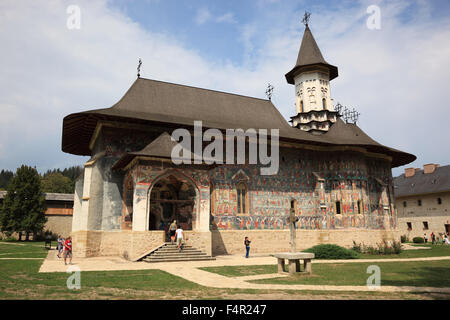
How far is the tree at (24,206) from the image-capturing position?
29422 millimetres

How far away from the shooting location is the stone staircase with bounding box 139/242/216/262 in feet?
44.6

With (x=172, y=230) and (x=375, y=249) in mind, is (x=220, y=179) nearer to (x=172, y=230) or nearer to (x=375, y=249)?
(x=172, y=230)

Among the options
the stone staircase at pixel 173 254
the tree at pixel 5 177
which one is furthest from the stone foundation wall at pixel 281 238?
the tree at pixel 5 177

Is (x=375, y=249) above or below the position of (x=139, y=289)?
below

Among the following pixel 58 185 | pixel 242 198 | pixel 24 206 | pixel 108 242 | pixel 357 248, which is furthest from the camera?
pixel 58 185

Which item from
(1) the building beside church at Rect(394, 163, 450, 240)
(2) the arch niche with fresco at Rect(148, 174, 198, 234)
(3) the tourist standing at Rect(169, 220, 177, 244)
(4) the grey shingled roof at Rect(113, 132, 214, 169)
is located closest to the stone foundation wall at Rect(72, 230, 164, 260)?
(3) the tourist standing at Rect(169, 220, 177, 244)

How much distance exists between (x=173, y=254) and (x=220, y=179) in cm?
591

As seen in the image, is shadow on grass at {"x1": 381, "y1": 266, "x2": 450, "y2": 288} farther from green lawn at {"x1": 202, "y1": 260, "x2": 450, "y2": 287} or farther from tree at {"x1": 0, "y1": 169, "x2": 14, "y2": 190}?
tree at {"x1": 0, "y1": 169, "x2": 14, "y2": 190}

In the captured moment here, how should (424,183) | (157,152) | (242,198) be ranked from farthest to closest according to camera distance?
(424,183), (242,198), (157,152)

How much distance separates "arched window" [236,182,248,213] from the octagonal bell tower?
28.1 feet

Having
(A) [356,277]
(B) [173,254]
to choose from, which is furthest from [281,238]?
(A) [356,277]

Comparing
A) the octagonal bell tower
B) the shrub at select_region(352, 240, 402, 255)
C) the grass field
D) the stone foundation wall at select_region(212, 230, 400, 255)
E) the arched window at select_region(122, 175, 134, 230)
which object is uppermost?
the octagonal bell tower

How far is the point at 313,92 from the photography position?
25688 mm
